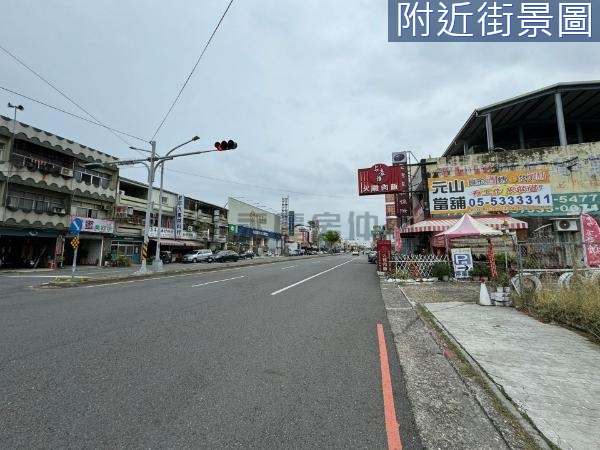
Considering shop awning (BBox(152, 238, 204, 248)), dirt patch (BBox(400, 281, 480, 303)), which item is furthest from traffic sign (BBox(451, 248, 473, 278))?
shop awning (BBox(152, 238, 204, 248))

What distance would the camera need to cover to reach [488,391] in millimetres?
3492

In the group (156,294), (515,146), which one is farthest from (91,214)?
(515,146)

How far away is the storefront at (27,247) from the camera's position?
24378 millimetres

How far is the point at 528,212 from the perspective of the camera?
19.1 metres

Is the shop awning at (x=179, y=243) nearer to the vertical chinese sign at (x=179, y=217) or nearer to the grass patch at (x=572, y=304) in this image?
the vertical chinese sign at (x=179, y=217)

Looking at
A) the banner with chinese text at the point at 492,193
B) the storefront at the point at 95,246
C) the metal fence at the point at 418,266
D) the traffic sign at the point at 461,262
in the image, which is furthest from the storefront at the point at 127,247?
the traffic sign at the point at 461,262

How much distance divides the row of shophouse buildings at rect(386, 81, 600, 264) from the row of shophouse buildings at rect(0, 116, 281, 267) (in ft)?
65.1

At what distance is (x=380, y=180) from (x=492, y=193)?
279 inches

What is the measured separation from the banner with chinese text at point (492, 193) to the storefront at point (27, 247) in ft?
99.1

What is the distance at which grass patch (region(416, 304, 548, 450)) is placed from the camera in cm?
260

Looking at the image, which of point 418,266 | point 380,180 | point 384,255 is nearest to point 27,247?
point 384,255

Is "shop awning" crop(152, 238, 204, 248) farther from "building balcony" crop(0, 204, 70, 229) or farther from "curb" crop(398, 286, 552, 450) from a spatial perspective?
"curb" crop(398, 286, 552, 450)

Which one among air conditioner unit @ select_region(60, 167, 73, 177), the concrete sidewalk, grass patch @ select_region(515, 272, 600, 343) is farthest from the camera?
air conditioner unit @ select_region(60, 167, 73, 177)

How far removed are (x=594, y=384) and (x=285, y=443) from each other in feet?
12.2
